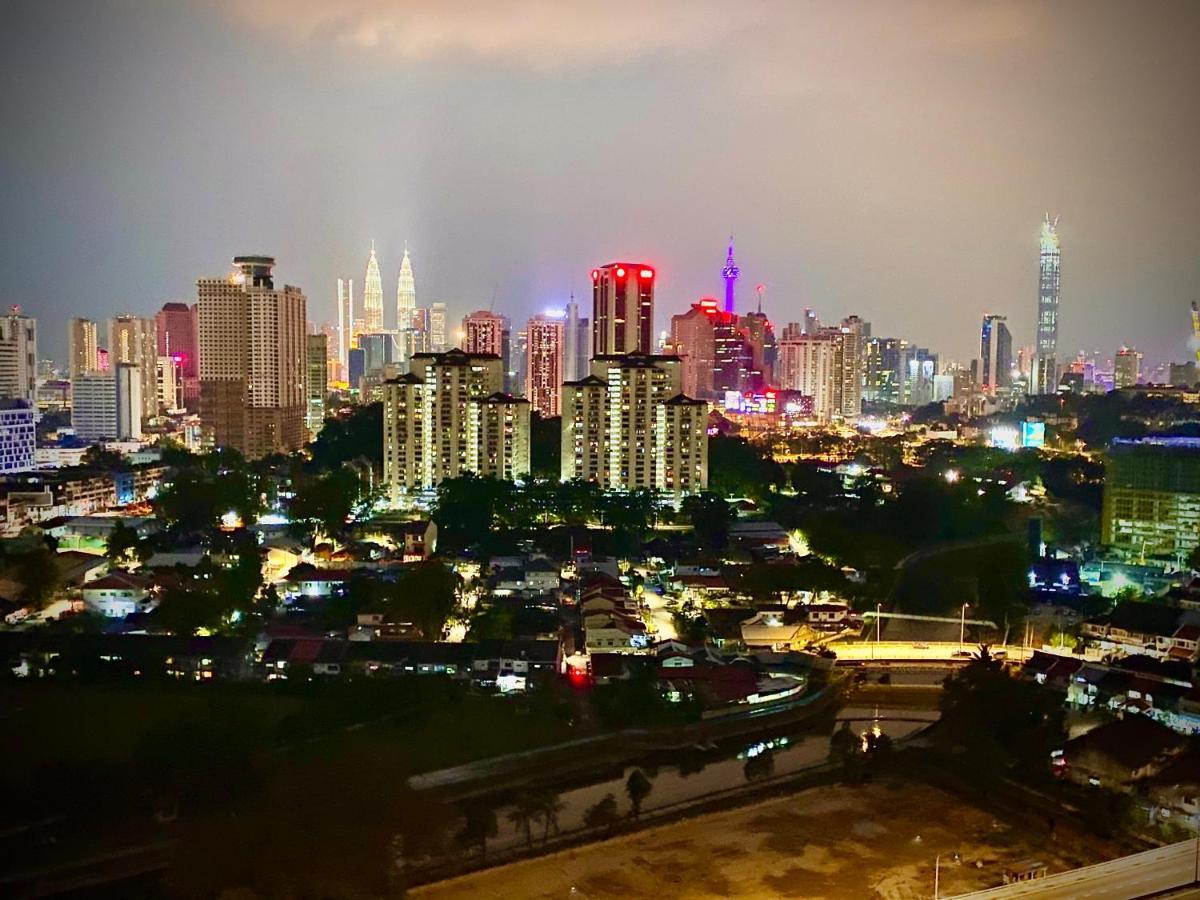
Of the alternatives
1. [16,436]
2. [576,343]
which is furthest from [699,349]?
[16,436]

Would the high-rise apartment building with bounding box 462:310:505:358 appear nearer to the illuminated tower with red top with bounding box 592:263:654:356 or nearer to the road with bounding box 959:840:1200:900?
the illuminated tower with red top with bounding box 592:263:654:356

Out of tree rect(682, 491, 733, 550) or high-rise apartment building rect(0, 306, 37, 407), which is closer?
high-rise apartment building rect(0, 306, 37, 407)

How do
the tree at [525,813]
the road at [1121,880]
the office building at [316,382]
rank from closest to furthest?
the road at [1121,880], the tree at [525,813], the office building at [316,382]

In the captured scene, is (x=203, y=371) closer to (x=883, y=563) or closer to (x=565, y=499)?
(x=565, y=499)

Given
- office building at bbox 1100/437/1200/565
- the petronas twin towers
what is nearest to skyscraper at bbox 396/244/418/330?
the petronas twin towers

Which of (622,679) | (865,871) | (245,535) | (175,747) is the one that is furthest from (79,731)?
(245,535)

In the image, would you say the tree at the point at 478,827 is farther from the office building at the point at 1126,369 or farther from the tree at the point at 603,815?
the office building at the point at 1126,369

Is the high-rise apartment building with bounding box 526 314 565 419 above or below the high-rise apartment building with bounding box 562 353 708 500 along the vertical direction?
above

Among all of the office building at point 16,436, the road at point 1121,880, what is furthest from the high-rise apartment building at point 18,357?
the road at point 1121,880
